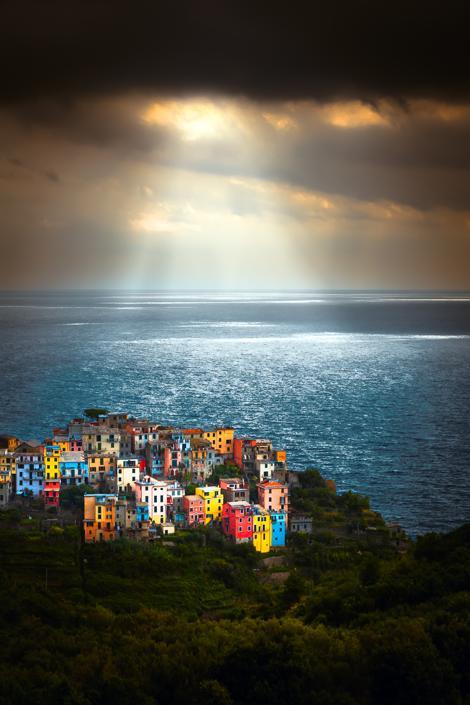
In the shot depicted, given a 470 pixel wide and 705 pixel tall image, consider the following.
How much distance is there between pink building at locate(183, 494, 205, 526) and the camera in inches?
555

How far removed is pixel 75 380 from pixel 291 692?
23090mm

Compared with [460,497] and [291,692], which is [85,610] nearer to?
[291,692]

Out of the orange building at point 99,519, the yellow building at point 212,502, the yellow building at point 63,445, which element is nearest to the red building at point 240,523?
the yellow building at point 212,502

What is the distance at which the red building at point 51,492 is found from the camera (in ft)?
48.5

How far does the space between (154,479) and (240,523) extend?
6.90 ft

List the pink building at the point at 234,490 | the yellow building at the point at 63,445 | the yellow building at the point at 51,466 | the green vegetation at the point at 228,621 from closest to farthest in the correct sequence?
the green vegetation at the point at 228,621, the pink building at the point at 234,490, the yellow building at the point at 51,466, the yellow building at the point at 63,445

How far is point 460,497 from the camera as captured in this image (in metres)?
16.2

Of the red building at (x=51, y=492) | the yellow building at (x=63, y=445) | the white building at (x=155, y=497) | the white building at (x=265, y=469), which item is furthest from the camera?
A: the yellow building at (x=63, y=445)

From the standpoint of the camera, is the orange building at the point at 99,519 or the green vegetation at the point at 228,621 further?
the orange building at the point at 99,519

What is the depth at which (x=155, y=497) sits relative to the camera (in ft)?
47.0

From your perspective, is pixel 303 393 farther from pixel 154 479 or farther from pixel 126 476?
pixel 154 479

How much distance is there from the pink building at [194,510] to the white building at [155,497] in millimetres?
391

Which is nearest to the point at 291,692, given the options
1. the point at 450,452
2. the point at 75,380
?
the point at 450,452

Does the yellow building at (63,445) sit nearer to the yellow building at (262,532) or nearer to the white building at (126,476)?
the white building at (126,476)
